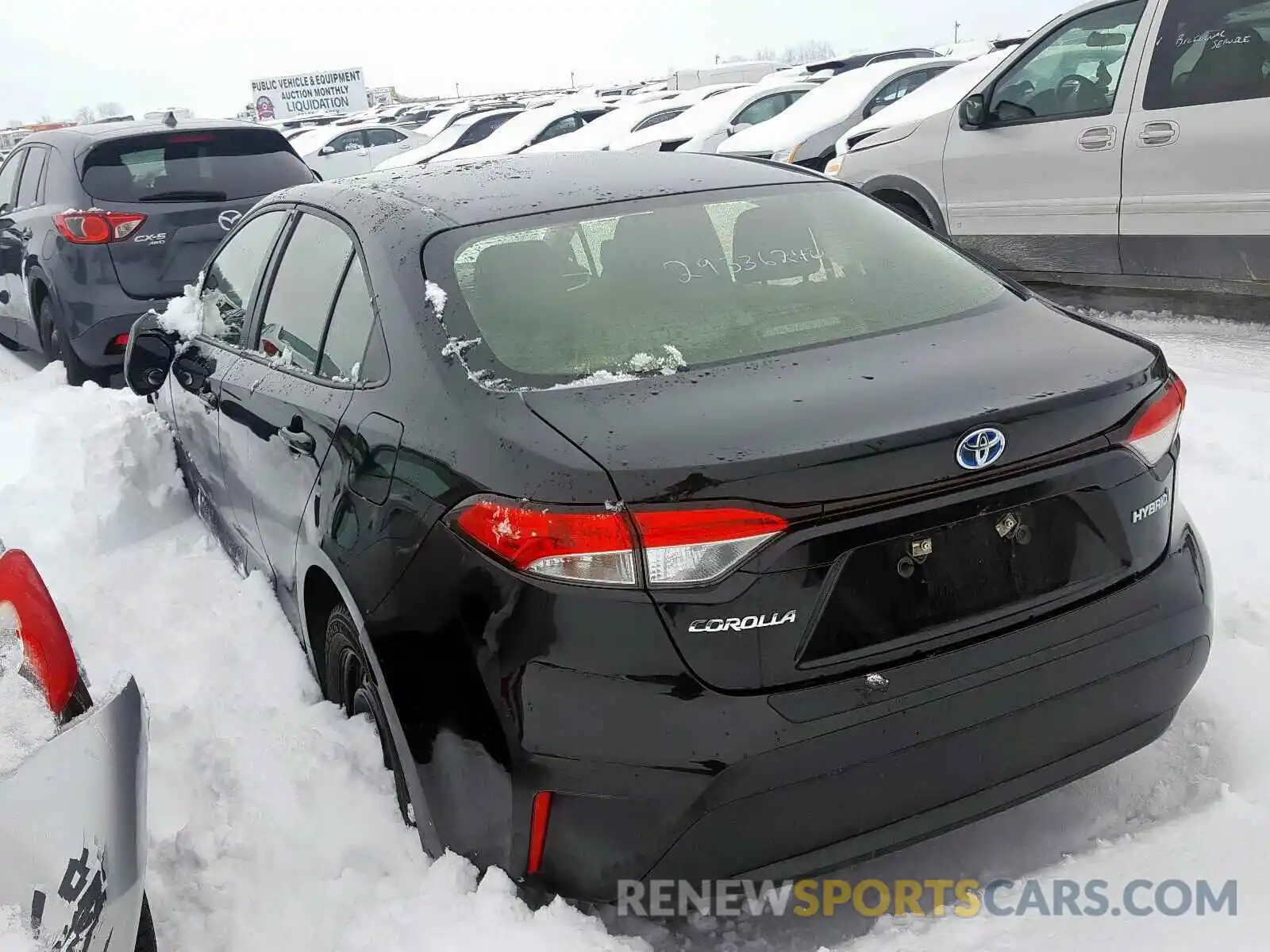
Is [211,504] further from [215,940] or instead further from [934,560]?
[934,560]

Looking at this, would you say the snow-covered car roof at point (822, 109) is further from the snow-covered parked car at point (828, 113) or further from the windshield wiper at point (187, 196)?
the windshield wiper at point (187, 196)

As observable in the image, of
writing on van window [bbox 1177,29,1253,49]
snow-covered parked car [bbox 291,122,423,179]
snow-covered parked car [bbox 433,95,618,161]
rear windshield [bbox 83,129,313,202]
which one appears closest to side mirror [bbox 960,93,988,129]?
writing on van window [bbox 1177,29,1253,49]

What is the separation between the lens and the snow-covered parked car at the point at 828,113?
507 inches

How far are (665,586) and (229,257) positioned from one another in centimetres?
276

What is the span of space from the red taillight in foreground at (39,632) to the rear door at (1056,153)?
5.57 m

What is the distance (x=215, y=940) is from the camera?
7.55ft

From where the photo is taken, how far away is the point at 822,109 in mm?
13742

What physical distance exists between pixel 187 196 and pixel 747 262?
17.1ft

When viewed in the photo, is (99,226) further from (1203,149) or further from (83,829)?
(1203,149)

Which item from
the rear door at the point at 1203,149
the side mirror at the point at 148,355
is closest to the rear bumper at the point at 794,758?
the side mirror at the point at 148,355

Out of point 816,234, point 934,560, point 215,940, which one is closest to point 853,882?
point 934,560

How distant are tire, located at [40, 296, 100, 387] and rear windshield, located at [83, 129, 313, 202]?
0.87m

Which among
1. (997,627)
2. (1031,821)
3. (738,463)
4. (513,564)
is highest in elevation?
(738,463)

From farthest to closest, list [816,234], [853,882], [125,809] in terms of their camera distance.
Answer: [816,234]
[853,882]
[125,809]
